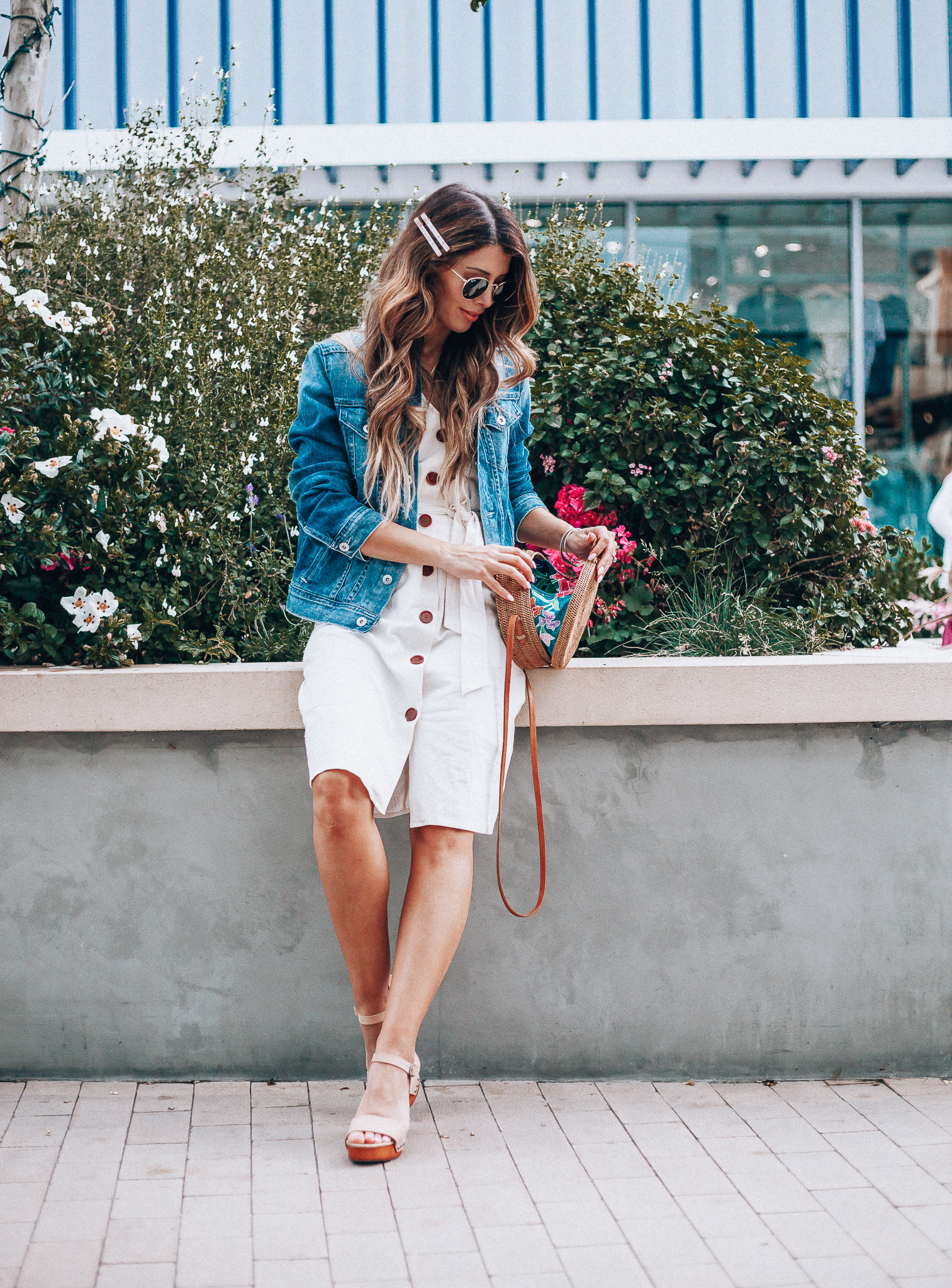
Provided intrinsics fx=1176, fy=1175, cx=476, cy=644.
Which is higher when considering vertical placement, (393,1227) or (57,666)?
(57,666)

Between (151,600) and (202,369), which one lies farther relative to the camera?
(202,369)

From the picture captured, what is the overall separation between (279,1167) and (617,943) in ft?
3.05

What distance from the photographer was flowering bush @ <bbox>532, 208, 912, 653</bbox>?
11.1 ft

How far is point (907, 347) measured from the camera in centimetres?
866

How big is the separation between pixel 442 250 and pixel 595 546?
712 millimetres

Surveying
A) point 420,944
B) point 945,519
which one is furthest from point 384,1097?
point 945,519

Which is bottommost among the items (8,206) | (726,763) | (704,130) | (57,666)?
(726,763)

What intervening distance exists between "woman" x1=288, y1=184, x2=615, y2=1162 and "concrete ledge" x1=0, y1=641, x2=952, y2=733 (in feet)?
0.60

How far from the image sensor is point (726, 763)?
2.80 meters

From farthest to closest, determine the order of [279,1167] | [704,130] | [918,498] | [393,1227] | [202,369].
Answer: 1. [918,498]
2. [704,130]
3. [202,369]
4. [279,1167]
5. [393,1227]

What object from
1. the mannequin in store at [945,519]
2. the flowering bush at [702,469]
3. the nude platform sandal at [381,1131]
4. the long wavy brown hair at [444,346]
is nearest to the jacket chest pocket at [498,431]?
the long wavy brown hair at [444,346]

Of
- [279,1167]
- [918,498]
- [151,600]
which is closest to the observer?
[279,1167]

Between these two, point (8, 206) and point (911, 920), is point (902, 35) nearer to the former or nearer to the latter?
point (8, 206)

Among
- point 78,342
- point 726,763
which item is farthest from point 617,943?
point 78,342
